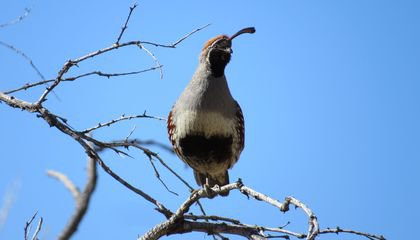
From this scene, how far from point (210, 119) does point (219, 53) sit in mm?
708

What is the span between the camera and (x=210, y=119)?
5406mm

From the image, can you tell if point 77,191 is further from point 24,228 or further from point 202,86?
point 202,86

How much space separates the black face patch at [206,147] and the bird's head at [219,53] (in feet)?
2.10

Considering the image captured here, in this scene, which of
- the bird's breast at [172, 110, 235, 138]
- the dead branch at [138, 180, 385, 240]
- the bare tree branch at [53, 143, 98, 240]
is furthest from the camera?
the bird's breast at [172, 110, 235, 138]

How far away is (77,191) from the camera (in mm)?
3426

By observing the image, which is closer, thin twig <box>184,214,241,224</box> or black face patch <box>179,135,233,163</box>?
thin twig <box>184,214,241,224</box>

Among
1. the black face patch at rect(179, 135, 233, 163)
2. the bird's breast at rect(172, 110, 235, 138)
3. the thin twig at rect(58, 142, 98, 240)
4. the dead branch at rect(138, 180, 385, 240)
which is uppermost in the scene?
the bird's breast at rect(172, 110, 235, 138)

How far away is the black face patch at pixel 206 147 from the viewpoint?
17.8 ft

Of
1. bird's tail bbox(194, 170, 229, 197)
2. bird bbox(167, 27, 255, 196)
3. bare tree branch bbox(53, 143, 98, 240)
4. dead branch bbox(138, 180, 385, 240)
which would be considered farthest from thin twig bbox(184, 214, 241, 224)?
bird's tail bbox(194, 170, 229, 197)

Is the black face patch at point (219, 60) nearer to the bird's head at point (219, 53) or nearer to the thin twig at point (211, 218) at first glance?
the bird's head at point (219, 53)

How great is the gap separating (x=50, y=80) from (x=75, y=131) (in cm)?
34

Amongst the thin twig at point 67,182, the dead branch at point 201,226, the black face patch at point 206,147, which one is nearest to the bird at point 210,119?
the black face patch at point 206,147

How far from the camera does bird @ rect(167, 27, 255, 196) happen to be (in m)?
5.43

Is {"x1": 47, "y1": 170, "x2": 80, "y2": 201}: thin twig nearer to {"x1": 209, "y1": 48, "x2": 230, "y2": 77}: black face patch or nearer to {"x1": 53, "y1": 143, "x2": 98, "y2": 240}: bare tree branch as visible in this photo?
{"x1": 53, "y1": 143, "x2": 98, "y2": 240}: bare tree branch
